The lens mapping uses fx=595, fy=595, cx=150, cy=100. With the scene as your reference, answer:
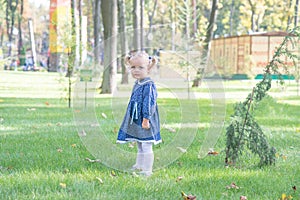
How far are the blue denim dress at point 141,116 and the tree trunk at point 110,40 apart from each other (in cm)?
1210

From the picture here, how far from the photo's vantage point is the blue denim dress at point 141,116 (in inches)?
225

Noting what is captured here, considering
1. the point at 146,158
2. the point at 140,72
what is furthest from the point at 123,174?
the point at 140,72

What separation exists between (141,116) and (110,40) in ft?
42.4

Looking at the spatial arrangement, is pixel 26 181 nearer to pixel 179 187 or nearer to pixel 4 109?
pixel 179 187

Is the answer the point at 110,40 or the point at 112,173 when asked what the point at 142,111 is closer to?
the point at 112,173

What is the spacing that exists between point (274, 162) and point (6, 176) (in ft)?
9.13

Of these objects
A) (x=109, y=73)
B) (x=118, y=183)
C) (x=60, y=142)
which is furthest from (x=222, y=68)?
(x=118, y=183)

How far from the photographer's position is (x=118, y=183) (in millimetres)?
5219

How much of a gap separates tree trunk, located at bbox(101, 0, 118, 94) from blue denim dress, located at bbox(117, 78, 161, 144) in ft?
39.7

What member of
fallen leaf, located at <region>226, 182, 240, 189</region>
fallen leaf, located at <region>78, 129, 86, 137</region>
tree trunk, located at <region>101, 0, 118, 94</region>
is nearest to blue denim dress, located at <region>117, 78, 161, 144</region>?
fallen leaf, located at <region>226, 182, 240, 189</region>

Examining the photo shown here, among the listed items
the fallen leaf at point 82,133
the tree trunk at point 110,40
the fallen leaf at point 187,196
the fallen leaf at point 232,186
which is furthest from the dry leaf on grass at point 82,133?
the tree trunk at point 110,40

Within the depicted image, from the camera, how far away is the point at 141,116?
19.0 feet

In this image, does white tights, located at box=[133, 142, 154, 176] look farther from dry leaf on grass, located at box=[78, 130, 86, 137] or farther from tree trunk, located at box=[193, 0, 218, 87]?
tree trunk, located at box=[193, 0, 218, 87]

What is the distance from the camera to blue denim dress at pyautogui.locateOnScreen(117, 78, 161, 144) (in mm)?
5723
